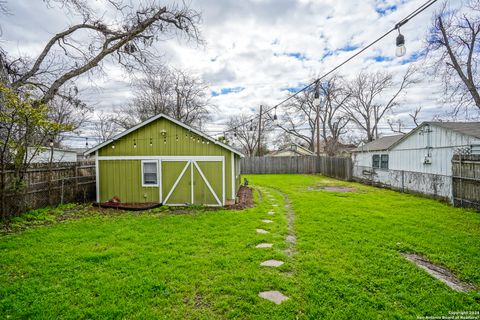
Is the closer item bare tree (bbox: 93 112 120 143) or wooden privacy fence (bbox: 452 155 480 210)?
wooden privacy fence (bbox: 452 155 480 210)

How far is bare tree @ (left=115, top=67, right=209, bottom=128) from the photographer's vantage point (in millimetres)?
23125

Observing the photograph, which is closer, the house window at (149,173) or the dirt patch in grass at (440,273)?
the dirt patch in grass at (440,273)

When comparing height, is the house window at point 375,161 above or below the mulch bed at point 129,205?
above

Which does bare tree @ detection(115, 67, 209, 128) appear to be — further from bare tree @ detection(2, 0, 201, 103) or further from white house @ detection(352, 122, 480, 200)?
white house @ detection(352, 122, 480, 200)

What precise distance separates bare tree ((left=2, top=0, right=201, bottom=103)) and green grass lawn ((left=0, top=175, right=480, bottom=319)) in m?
6.09

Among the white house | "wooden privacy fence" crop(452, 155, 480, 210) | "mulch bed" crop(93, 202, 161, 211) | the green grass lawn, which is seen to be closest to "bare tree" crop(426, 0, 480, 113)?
the white house

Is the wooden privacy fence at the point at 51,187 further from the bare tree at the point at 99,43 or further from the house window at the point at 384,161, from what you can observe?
the house window at the point at 384,161

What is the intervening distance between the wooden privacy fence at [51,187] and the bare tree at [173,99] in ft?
48.4

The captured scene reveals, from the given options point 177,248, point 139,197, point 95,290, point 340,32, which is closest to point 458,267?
point 177,248

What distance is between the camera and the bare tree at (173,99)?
23125 mm

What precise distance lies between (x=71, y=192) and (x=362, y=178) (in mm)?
16930

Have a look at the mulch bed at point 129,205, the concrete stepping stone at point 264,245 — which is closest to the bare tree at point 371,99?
the mulch bed at point 129,205

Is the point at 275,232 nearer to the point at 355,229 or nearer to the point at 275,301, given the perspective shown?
the point at 355,229

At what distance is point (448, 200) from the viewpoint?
29.7ft
